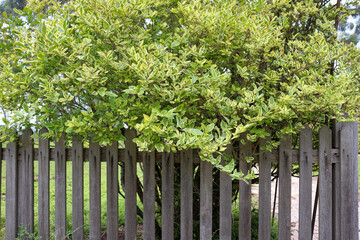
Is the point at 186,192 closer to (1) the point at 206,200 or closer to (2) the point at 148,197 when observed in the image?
(1) the point at 206,200

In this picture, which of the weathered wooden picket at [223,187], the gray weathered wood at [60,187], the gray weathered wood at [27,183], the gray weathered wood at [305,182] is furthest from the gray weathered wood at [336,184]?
the gray weathered wood at [27,183]

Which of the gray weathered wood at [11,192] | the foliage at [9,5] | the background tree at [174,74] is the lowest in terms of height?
the gray weathered wood at [11,192]

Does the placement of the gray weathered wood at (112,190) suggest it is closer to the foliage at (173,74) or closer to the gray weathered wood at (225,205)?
the foliage at (173,74)

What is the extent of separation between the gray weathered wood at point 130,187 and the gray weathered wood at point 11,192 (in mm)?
1361

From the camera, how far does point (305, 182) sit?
2689mm

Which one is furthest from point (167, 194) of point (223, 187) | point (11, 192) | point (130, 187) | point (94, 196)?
point (11, 192)

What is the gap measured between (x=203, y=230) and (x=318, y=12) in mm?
2449

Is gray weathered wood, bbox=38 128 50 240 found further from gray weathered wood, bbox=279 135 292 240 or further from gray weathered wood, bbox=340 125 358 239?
gray weathered wood, bbox=340 125 358 239

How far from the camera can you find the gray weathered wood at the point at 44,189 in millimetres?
3109

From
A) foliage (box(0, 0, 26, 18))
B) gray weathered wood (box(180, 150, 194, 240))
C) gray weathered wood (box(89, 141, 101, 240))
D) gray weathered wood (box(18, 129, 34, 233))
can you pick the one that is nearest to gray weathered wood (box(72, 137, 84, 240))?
gray weathered wood (box(89, 141, 101, 240))

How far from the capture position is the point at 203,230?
2781 millimetres

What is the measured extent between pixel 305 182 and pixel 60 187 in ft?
8.13

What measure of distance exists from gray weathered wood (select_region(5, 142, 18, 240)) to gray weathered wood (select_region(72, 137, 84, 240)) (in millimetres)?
775

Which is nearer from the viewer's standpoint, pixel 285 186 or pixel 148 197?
pixel 285 186
